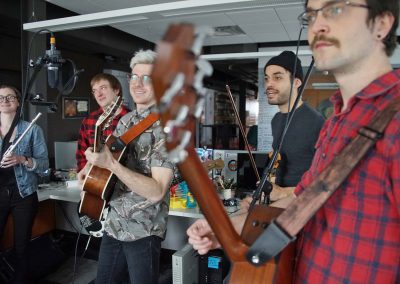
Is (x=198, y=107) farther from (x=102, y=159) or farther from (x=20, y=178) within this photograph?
(x=20, y=178)

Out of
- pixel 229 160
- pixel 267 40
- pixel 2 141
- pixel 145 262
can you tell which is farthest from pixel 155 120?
pixel 267 40

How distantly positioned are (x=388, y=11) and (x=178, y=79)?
0.59m

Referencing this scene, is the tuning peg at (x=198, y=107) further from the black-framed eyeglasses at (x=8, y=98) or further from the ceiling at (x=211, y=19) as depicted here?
the black-framed eyeglasses at (x=8, y=98)

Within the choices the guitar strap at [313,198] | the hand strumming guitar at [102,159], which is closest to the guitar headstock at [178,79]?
the guitar strap at [313,198]

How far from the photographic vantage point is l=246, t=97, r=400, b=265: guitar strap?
656mm

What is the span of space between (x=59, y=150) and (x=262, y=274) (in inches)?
136

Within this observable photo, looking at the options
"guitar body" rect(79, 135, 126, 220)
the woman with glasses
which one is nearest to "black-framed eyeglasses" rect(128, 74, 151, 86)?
"guitar body" rect(79, 135, 126, 220)

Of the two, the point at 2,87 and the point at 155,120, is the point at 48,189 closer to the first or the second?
the point at 2,87

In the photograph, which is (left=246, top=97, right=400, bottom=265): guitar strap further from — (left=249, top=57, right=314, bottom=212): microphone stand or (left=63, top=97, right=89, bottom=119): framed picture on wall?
(left=63, top=97, right=89, bottom=119): framed picture on wall

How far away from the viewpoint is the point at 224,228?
0.66 meters

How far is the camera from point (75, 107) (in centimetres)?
632

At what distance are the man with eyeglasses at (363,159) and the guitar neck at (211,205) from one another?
209mm

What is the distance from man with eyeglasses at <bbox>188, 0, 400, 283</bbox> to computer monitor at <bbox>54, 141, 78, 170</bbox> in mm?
3376

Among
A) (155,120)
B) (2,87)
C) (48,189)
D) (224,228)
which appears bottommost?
(48,189)
